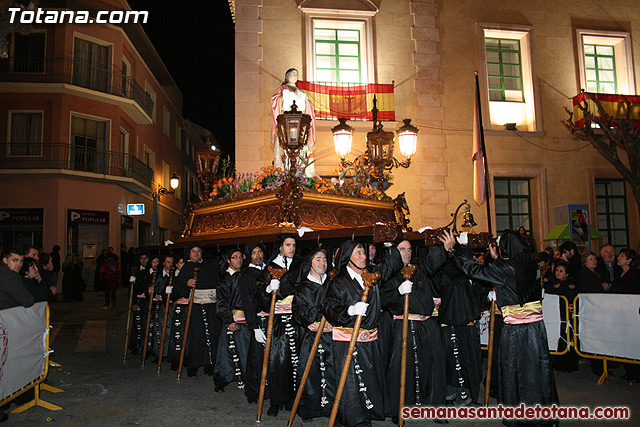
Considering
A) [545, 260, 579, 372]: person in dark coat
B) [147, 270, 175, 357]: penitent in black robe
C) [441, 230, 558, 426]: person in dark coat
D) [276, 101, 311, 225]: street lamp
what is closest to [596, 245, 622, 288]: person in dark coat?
[545, 260, 579, 372]: person in dark coat

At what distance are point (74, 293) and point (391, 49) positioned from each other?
13.3 m

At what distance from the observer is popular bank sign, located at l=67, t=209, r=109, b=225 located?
68.9 feet

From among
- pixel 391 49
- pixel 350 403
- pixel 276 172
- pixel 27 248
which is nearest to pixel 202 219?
pixel 276 172

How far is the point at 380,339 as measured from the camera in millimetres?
5906

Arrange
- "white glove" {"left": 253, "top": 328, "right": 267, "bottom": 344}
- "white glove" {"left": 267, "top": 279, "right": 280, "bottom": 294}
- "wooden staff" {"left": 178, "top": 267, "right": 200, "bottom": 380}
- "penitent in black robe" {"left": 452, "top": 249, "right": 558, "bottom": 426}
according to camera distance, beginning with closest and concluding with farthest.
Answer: "penitent in black robe" {"left": 452, "top": 249, "right": 558, "bottom": 426}
"white glove" {"left": 267, "top": 279, "right": 280, "bottom": 294}
"white glove" {"left": 253, "top": 328, "right": 267, "bottom": 344}
"wooden staff" {"left": 178, "top": 267, "right": 200, "bottom": 380}

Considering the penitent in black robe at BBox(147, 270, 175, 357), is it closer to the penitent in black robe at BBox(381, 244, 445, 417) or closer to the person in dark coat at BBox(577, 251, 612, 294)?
the penitent in black robe at BBox(381, 244, 445, 417)

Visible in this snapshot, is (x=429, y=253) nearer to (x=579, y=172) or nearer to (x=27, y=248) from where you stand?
(x=27, y=248)

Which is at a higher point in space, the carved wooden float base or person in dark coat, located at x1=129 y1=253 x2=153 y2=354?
the carved wooden float base

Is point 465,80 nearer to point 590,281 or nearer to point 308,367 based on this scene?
point 590,281

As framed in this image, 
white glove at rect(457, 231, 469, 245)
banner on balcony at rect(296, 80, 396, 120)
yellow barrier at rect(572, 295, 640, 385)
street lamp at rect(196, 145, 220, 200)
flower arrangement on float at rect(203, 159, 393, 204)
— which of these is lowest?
yellow barrier at rect(572, 295, 640, 385)

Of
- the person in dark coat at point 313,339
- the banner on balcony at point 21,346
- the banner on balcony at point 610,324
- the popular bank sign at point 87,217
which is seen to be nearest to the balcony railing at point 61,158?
the popular bank sign at point 87,217

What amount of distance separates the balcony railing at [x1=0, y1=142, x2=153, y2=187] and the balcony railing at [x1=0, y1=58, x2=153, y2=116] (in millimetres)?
2609

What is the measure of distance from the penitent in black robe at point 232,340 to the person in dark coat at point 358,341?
7.25ft

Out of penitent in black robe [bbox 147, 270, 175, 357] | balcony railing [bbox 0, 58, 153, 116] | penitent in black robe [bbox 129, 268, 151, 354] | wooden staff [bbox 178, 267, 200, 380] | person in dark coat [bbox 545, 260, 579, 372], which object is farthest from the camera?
balcony railing [bbox 0, 58, 153, 116]
